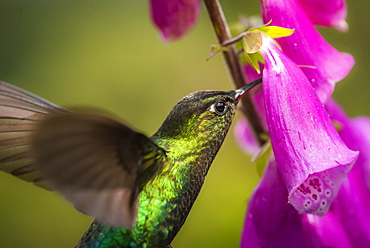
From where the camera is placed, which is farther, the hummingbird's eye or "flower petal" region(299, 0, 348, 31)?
"flower petal" region(299, 0, 348, 31)

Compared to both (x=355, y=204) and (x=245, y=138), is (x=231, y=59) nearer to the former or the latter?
(x=355, y=204)

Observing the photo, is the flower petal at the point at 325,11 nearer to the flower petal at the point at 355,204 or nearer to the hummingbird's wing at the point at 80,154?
the flower petal at the point at 355,204

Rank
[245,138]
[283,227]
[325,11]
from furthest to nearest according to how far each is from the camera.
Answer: [245,138]
[325,11]
[283,227]

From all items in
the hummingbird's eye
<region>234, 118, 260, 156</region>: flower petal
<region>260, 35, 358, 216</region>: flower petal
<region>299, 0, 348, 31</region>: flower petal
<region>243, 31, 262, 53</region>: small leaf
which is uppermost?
<region>243, 31, 262, 53</region>: small leaf

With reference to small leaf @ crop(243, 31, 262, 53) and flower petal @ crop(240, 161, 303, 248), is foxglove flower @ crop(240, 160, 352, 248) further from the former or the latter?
small leaf @ crop(243, 31, 262, 53)

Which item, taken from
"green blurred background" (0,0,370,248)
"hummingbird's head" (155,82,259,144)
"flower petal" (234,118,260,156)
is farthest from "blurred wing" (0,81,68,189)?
"green blurred background" (0,0,370,248)

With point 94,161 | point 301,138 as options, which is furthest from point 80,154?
point 301,138

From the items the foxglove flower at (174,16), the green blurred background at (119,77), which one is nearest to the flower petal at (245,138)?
the foxglove flower at (174,16)

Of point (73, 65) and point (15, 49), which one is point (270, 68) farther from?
point (15, 49)
